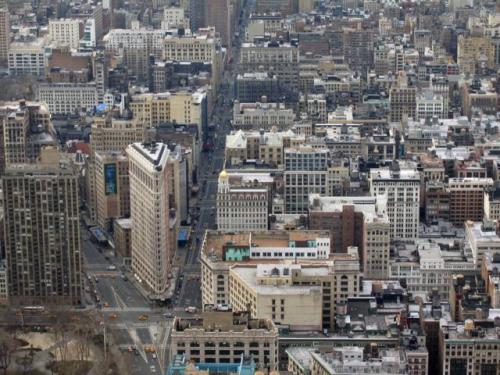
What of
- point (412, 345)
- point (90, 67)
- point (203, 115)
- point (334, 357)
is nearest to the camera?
point (334, 357)

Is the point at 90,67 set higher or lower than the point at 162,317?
higher

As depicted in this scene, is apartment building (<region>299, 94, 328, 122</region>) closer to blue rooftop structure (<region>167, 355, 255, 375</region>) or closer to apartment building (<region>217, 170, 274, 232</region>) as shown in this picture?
apartment building (<region>217, 170, 274, 232</region>)

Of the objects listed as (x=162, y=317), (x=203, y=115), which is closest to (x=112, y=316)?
(x=162, y=317)

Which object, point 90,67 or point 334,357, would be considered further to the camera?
point 90,67

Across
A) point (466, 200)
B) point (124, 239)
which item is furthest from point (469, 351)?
point (124, 239)

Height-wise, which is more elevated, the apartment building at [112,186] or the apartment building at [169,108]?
the apartment building at [169,108]

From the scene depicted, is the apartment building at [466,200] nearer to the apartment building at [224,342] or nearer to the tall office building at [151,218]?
the tall office building at [151,218]

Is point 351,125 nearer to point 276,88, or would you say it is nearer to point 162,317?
point 276,88

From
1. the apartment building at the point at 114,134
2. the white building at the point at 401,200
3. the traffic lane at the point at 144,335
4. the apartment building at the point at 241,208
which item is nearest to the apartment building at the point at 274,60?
the apartment building at the point at 114,134
